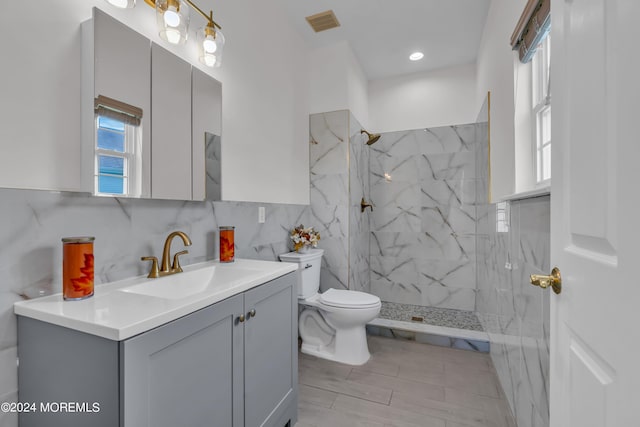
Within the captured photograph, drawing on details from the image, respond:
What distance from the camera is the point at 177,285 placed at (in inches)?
50.8

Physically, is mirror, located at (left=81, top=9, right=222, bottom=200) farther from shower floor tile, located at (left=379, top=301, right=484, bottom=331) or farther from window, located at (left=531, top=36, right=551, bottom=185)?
shower floor tile, located at (left=379, top=301, right=484, bottom=331)

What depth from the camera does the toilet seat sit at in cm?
210

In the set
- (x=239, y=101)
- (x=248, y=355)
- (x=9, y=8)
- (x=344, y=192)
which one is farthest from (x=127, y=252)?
(x=344, y=192)

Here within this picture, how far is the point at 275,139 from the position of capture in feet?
7.62

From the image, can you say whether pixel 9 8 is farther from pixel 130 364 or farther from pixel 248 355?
pixel 248 355

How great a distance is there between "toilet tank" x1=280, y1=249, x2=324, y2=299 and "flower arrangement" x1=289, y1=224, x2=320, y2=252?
0.06 meters

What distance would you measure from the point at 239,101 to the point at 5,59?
3.76ft

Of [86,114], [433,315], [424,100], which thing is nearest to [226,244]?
[86,114]

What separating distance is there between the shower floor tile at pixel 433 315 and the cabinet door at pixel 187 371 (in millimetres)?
2172

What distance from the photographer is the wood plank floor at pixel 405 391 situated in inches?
63.1

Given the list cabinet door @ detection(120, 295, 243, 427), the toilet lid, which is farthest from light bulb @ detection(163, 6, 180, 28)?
the toilet lid

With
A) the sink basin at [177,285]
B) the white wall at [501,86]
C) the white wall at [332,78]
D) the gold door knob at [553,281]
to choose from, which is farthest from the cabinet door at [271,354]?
the white wall at [332,78]

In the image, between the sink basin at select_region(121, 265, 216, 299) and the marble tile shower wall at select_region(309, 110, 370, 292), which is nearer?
the sink basin at select_region(121, 265, 216, 299)

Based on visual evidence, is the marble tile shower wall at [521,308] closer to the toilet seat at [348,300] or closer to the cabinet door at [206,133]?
the toilet seat at [348,300]
